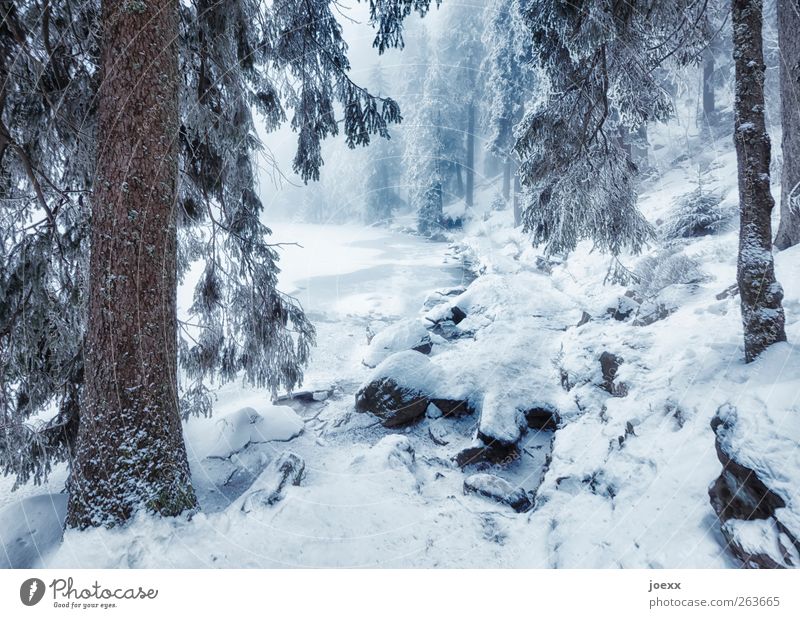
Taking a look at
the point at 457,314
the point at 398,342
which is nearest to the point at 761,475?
the point at 398,342

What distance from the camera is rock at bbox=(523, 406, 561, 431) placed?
5.34 metres

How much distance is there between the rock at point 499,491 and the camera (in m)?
3.72

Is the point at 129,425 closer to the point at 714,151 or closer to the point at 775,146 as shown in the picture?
the point at 775,146

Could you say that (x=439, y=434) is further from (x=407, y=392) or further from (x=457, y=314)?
(x=457, y=314)

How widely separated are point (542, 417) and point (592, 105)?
14.5 feet

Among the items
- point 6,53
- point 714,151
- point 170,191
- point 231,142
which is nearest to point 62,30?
point 6,53

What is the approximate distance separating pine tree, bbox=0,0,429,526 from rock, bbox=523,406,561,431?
3.58 metres

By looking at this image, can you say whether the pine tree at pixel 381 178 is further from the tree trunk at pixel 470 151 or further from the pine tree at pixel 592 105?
the pine tree at pixel 592 105

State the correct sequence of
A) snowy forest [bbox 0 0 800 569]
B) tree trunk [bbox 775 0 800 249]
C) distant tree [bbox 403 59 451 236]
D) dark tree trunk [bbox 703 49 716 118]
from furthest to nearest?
distant tree [bbox 403 59 451 236]
dark tree trunk [bbox 703 49 716 118]
tree trunk [bbox 775 0 800 249]
snowy forest [bbox 0 0 800 569]

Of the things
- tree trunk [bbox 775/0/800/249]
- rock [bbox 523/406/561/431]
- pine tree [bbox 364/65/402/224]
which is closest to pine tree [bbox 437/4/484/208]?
pine tree [bbox 364/65/402/224]

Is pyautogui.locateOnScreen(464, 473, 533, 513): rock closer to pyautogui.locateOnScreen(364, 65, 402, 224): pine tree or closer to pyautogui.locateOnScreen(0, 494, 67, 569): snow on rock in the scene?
pyautogui.locateOnScreen(0, 494, 67, 569): snow on rock

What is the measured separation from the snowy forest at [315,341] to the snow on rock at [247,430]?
0.05m

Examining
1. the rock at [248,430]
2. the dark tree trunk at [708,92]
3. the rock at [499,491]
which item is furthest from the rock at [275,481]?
the dark tree trunk at [708,92]
